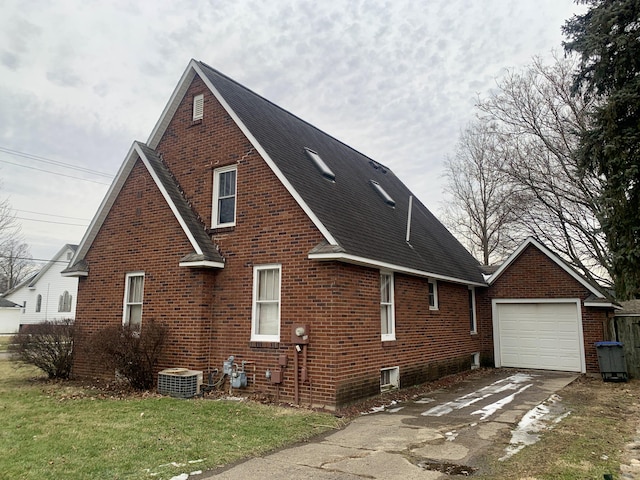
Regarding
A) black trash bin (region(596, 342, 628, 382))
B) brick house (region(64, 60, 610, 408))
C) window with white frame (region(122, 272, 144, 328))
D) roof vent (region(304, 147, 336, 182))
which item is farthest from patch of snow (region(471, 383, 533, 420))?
window with white frame (region(122, 272, 144, 328))

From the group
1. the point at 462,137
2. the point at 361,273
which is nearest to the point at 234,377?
the point at 361,273

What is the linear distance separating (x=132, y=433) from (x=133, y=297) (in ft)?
19.1

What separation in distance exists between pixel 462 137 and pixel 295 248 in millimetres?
26084

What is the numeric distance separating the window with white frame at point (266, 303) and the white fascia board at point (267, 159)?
4.80ft

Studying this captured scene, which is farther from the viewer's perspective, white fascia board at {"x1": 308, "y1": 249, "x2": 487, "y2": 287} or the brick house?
the brick house

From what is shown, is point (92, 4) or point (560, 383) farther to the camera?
point (560, 383)

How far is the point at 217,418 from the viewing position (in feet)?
26.2

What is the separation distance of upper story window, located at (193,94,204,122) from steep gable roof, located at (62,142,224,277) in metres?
1.68

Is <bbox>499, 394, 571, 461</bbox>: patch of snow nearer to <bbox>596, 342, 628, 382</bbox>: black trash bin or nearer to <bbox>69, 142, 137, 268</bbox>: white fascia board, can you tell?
<bbox>596, 342, 628, 382</bbox>: black trash bin

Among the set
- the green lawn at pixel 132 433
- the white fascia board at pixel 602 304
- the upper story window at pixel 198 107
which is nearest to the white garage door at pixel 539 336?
the white fascia board at pixel 602 304

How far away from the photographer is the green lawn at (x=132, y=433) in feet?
18.2

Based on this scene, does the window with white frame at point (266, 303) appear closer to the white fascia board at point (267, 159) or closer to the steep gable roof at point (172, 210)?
the steep gable roof at point (172, 210)

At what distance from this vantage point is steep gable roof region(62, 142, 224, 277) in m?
10.7

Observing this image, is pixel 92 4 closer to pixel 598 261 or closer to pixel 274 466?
pixel 274 466
